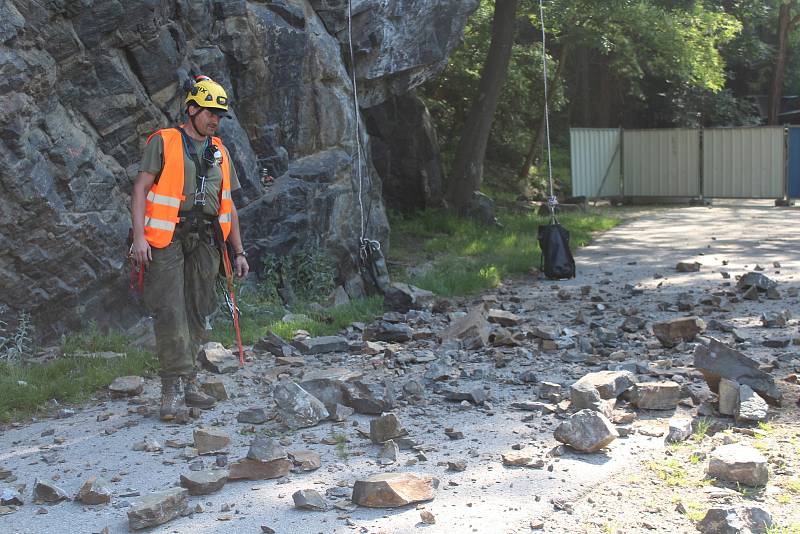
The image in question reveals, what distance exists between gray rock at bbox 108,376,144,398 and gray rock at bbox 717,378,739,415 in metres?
3.93

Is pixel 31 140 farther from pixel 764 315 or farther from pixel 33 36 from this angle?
pixel 764 315

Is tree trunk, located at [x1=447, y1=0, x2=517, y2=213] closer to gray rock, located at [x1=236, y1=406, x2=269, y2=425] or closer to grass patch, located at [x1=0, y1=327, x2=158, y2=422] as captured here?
grass patch, located at [x1=0, y1=327, x2=158, y2=422]

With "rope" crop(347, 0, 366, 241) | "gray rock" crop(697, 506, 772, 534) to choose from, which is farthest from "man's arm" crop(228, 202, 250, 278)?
"rope" crop(347, 0, 366, 241)

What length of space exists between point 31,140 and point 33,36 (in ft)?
2.95

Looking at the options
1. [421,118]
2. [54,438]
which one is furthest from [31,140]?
[421,118]

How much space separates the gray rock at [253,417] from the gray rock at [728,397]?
2.80m

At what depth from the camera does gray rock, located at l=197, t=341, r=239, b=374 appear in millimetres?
7273

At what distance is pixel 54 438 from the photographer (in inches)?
228

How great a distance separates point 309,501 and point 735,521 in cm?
190

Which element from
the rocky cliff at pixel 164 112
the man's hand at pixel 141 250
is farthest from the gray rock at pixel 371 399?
the rocky cliff at pixel 164 112

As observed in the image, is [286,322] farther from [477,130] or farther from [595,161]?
[595,161]

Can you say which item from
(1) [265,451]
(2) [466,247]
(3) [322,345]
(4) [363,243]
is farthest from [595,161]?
(1) [265,451]

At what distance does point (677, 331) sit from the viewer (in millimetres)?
7836

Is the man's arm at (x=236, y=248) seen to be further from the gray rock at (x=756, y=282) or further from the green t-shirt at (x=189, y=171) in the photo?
the gray rock at (x=756, y=282)
